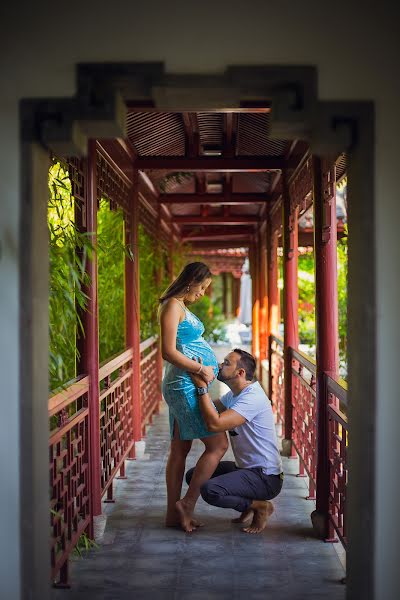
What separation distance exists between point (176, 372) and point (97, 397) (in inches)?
20.1

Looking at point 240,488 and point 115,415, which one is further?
point 115,415

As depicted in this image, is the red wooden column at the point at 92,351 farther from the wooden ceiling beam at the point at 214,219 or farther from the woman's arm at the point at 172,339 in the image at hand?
the wooden ceiling beam at the point at 214,219

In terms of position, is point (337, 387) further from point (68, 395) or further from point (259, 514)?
point (68, 395)

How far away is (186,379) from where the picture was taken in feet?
13.3

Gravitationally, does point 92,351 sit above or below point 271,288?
below

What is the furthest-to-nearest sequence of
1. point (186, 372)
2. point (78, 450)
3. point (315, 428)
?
point (315, 428), point (186, 372), point (78, 450)

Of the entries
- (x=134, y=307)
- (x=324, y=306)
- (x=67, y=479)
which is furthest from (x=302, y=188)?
(x=67, y=479)

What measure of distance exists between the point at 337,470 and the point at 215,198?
15.6 feet

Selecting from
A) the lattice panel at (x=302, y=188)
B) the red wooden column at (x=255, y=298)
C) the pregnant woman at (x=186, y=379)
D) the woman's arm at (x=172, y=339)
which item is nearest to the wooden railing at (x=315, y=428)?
the pregnant woman at (x=186, y=379)
